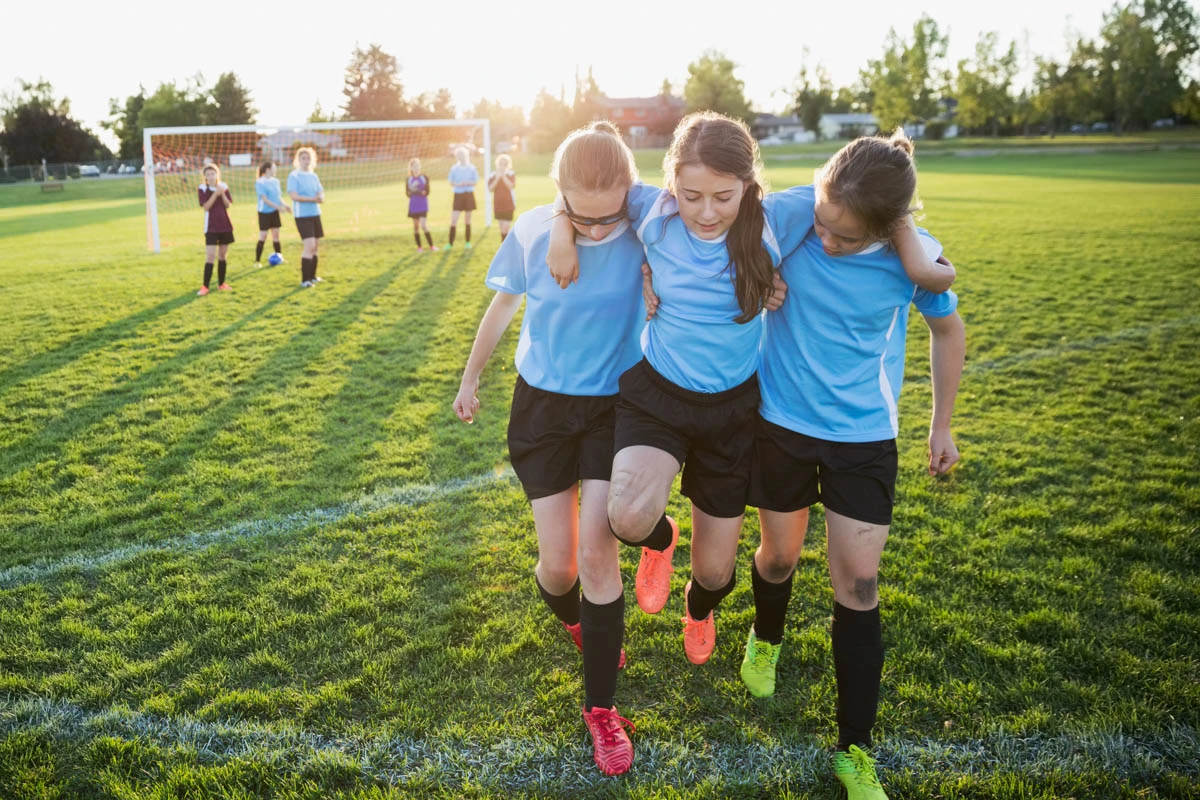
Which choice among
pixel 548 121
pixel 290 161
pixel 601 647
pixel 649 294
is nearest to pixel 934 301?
pixel 649 294

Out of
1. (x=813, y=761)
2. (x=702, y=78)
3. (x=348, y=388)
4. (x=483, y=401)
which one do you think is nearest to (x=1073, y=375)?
(x=483, y=401)

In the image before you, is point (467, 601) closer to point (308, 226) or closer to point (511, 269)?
point (511, 269)

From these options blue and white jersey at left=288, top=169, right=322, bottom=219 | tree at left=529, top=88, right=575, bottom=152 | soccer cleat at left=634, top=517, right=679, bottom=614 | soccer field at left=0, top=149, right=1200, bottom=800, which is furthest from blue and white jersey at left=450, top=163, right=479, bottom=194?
tree at left=529, top=88, right=575, bottom=152

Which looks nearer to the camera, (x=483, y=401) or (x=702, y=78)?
(x=483, y=401)

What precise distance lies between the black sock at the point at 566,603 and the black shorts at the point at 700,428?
2.41ft

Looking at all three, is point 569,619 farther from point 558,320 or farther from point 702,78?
point 702,78

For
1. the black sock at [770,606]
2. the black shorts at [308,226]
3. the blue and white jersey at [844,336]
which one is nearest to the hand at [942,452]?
the blue and white jersey at [844,336]

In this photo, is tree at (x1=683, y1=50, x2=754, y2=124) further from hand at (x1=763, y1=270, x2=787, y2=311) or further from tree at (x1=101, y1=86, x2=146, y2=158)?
hand at (x1=763, y1=270, x2=787, y2=311)

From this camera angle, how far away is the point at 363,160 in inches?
915

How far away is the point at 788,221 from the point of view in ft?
8.65

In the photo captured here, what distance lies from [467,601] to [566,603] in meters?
0.74

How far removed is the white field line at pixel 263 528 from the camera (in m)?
3.98

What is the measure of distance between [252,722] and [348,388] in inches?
175

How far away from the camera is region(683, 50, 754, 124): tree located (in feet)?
208
